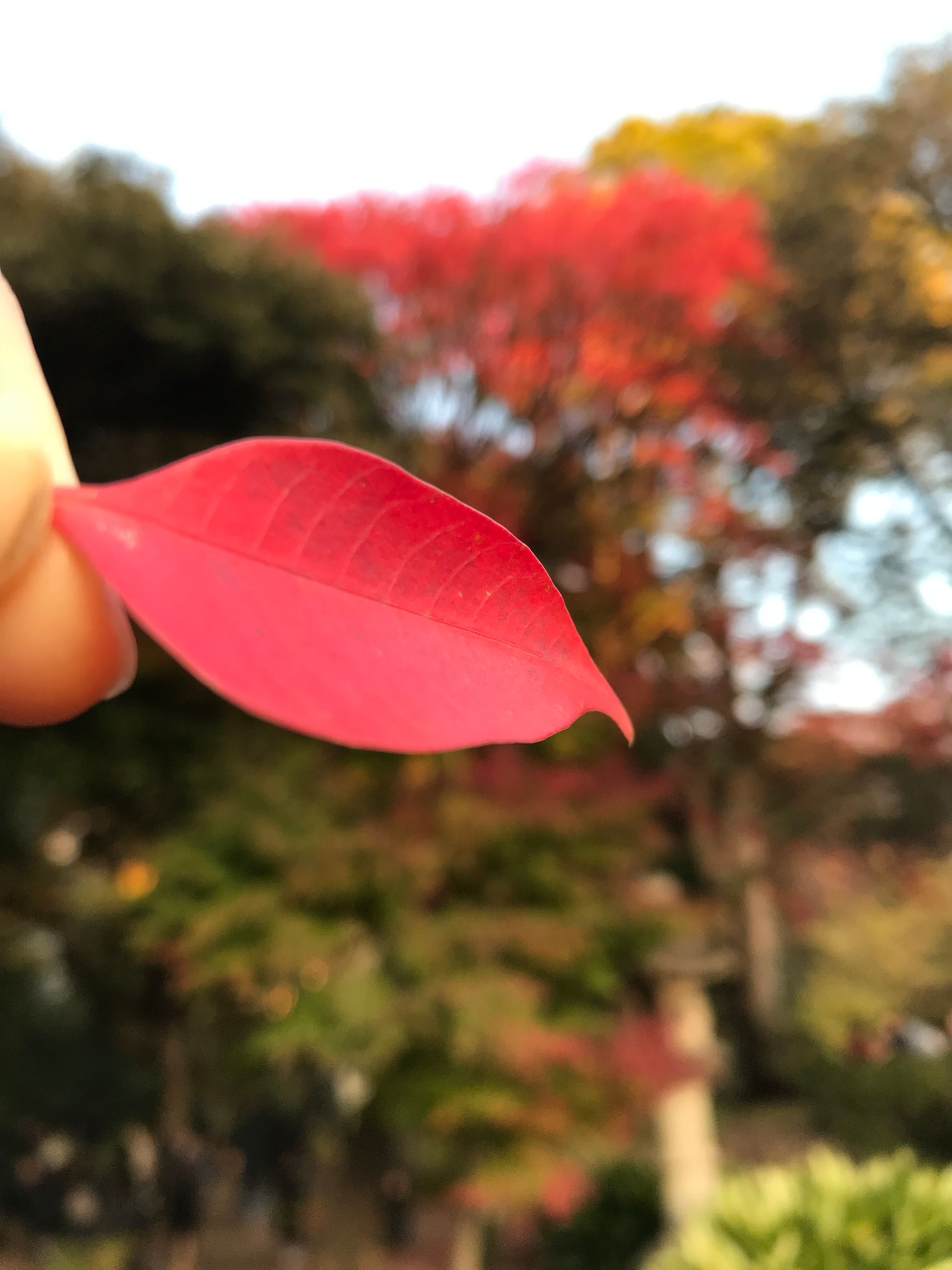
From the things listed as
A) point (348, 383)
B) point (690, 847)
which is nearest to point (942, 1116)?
point (690, 847)

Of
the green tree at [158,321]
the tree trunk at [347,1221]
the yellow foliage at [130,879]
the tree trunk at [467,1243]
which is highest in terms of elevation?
the green tree at [158,321]

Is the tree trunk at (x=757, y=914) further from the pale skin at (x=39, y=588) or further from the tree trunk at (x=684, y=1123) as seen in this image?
the pale skin at (x=39, y=588)

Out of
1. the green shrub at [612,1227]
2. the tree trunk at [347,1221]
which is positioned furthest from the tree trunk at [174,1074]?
the green shrub at [612,1227]

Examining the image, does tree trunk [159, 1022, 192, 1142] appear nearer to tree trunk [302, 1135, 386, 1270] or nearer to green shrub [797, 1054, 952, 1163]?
tree trunk [302, 1135, 386, 1270]

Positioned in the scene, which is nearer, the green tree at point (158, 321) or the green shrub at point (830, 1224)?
the green shrub at point (830, 1224)

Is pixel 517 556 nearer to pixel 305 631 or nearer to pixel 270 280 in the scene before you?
pixel 305 631

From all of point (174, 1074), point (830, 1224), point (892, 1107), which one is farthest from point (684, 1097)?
point (174, 1074)
